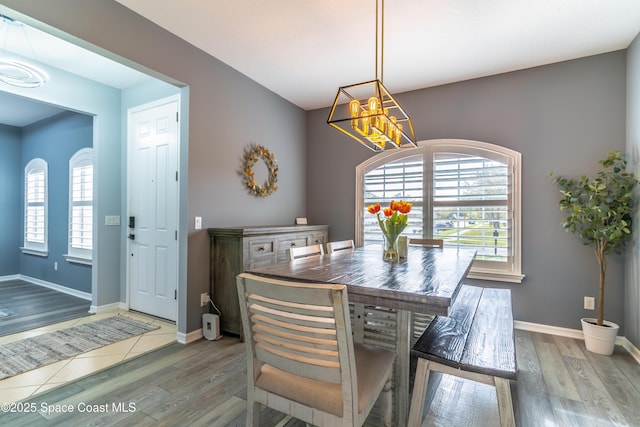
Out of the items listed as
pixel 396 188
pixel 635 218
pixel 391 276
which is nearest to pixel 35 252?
pixel 396 188

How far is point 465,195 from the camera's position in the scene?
3.45m

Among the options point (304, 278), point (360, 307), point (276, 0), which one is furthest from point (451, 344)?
point (276, 0)

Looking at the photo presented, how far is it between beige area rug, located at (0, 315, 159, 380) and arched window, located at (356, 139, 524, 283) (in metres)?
3.04

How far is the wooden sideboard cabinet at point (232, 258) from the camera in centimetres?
283

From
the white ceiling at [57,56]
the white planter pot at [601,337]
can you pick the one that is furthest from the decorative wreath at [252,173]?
the white planter pot at [601,337]

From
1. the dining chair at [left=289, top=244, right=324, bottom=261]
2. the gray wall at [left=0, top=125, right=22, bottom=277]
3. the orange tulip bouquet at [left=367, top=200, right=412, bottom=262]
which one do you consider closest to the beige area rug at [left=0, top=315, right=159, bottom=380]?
the dining chair at [left=289, top=244, right=324, bottom=261]

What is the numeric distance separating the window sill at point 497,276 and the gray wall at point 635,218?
796 mm

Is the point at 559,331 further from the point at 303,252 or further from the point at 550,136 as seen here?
the point at 303,252

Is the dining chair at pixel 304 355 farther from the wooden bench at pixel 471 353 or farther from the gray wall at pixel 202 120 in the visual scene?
the gray wall at pixel 202 120

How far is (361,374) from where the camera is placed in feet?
4.20

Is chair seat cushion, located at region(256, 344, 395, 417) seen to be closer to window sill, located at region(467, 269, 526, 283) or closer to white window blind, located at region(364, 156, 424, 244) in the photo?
window sill, located at region(467, 269, 526, 283)

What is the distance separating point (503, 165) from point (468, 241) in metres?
0.91

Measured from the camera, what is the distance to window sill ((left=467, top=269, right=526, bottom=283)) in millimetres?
3172

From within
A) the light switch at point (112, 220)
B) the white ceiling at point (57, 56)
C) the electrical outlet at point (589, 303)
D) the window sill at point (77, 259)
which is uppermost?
the white ceiling at point (57, 56)
